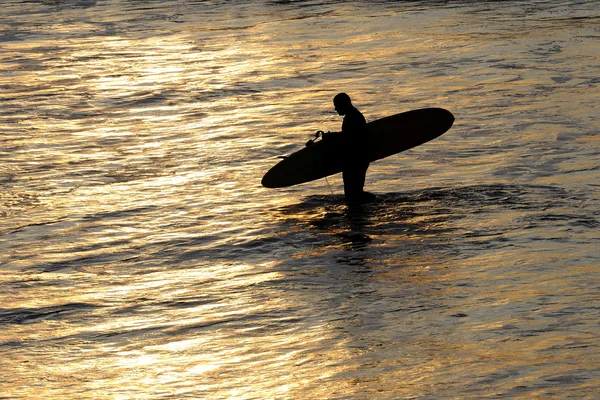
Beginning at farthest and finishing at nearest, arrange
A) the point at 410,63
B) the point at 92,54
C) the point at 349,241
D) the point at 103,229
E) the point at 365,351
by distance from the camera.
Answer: the point at 92,54
the point at 410,63
the point at 103,229
the point at 349,241
the point at 365,351

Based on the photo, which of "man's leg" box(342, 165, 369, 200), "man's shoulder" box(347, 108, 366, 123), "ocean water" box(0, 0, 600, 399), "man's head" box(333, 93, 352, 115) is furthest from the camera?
"man's leg" box(342, 165, 369, 200)

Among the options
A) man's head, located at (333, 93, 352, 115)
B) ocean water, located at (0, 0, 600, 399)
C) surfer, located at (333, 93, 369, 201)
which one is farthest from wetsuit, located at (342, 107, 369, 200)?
ocean water, located at (0, 0, 600, 399)

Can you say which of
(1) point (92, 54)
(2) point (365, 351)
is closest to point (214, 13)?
(1) point (92, 54)

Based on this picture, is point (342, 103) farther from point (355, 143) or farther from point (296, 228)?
point (296, 228)

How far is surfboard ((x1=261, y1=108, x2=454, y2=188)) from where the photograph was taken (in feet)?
52.7

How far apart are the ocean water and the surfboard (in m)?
0.43

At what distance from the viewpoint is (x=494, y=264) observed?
13.1 meters

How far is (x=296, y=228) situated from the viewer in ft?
50.0

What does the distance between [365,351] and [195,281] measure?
122 inches

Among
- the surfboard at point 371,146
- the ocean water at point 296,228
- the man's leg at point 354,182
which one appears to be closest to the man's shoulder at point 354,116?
the surfboard at point 371,146

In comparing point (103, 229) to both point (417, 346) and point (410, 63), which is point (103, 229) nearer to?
point (417, 346)

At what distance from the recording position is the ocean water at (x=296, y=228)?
10.4m

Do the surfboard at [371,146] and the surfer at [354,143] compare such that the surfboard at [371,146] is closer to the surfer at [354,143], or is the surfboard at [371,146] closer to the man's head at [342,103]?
the surfer at [354,143]

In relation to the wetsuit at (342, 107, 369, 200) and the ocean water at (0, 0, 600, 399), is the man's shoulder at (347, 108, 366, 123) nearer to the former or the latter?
the wetsuit at (342, 107, 369, 200)
